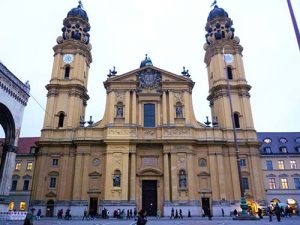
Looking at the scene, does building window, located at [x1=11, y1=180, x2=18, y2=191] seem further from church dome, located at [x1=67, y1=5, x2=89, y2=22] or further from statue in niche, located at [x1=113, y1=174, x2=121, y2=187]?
church dome, located at [x1=67, y1=5, x2=89, y2=22]

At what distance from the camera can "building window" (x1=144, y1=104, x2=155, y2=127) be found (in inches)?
1463

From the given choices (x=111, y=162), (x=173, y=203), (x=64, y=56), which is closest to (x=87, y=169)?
(x=111, y=162)

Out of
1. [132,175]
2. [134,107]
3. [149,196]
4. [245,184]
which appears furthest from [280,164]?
[134,107]

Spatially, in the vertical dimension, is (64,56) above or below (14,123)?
above

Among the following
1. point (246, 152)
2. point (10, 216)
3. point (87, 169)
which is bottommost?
point (10, 216)

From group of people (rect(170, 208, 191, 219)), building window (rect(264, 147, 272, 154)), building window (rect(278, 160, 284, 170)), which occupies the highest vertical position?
building window (rect(264, 147, 272, 154))

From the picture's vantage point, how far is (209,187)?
34.3m

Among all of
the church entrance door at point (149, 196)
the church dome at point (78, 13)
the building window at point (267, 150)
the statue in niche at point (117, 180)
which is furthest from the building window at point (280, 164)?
the church dome at point (78, 13)

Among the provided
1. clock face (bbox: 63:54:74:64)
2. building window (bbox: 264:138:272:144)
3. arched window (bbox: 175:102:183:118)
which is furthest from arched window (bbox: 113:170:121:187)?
building window (bbox: 264:138:272:144)

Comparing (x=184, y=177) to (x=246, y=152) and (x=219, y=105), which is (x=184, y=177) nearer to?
(x=246, y=152)

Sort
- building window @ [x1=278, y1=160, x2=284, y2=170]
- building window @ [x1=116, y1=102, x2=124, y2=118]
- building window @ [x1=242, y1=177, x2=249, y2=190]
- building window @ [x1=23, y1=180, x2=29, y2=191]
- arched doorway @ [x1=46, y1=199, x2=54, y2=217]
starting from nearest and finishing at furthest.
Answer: arched doorway @ [x1=46, y1=199, x2=54, y2=217] < building window @ [x1=242, y1=177, x2=249, y2=190] < building window @ [x1=116, y1=102, x2=124, y2=118] < building window @ [x1=23, y1=180, x2=29, y2=191] < building window @ [x1=278, y1=160, x2=284, y2=170]

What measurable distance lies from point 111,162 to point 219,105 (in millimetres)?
16493

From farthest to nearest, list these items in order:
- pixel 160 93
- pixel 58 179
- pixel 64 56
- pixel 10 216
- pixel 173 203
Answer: pixel 64 56
pixel 160 93
pixel 58 179
pixel 173 203
pixel 10 216

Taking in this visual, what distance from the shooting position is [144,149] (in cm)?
3559
